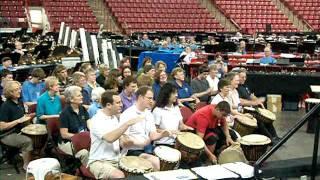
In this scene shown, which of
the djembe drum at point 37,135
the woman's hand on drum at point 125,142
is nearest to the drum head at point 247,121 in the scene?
the woman's hand on drum at point 125,142

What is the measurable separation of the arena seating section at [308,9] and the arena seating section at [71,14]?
11.7m

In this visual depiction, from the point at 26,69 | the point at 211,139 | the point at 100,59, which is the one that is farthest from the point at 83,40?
the point at 211,139

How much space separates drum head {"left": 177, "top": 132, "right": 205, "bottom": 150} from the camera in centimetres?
616

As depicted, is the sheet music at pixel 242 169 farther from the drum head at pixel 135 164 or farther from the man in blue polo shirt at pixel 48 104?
the man in blue polo shirt at pixel 48 104

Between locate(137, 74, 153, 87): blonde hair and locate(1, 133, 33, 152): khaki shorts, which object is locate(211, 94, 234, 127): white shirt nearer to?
locate(137, 74, 153, 87): blonde hair

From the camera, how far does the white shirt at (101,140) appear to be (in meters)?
5.34

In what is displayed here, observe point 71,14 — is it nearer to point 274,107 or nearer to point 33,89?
point 274,107

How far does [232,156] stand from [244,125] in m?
1.41

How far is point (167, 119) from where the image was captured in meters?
6.60

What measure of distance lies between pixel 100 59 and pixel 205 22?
→ 14256 millimetres

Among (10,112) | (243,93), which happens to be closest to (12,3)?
(243,93)

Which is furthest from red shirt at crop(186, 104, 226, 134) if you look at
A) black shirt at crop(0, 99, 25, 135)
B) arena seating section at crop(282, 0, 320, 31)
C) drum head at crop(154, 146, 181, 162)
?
arena seating section at crop(282, 0, 320, 31)

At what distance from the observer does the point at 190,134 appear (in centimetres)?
643

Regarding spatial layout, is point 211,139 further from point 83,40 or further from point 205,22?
point 205,22
